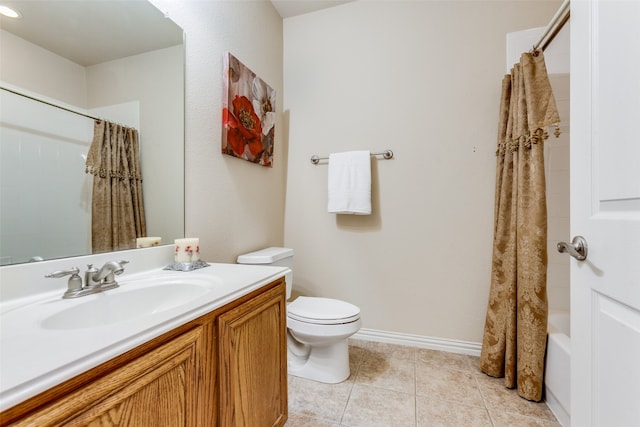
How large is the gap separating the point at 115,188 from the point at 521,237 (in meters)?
1.84

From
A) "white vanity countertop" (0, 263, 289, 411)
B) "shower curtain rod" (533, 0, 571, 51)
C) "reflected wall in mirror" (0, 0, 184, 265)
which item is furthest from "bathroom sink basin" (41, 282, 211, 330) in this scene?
"shower curtain rod" (533, 0, 571, 51)

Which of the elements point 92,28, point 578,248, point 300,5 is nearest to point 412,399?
point 578,248

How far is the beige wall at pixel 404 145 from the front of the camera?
1.76m

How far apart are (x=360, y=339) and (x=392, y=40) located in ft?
7.17

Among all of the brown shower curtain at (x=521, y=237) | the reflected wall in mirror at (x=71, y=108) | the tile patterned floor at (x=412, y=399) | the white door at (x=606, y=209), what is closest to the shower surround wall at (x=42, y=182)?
the reflected wall in mirror at (x=71, y=108)

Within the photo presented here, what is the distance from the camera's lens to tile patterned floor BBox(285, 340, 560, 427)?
4.00ft

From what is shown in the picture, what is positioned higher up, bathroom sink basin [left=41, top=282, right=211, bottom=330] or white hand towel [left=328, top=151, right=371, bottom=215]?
white hand towel [left=328, top=151, right=371, bottom=215]

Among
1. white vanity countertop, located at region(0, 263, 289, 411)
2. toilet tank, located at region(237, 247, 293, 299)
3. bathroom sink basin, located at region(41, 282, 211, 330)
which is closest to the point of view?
white vanity countertop, located at region(0, 263, 289, 411)

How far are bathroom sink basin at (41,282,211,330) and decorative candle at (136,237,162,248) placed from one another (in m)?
0.25

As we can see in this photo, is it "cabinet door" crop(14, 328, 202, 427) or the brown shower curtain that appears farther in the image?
the brown shower curtain

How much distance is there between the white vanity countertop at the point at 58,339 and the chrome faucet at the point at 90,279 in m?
0.02

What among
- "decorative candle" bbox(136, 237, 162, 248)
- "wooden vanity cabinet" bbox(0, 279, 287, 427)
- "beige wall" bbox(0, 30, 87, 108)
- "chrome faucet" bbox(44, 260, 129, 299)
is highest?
"beige wall" bbox(0, 30, 87, 108)

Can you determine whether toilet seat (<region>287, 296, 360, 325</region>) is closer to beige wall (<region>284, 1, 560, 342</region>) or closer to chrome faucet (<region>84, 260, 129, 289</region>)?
beige wall (<region>284, 1, 560, 342</region>)

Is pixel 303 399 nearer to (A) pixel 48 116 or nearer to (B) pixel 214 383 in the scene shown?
(B) pixel 214 383
